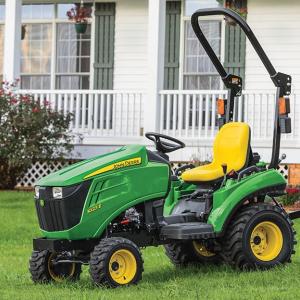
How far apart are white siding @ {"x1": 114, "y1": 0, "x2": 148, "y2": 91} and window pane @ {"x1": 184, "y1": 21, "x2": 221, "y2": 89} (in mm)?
937

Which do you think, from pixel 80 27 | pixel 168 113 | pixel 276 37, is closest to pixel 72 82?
pixel 80 27

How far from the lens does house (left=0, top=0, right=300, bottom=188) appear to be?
18672 millimetres

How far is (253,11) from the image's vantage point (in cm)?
1995

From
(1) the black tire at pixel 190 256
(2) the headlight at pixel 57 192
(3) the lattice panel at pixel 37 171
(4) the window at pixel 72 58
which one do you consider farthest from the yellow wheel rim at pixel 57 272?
(4) the window at pixel 72 58

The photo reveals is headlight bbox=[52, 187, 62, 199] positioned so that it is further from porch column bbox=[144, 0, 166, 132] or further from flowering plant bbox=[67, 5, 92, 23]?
flowering plant bbox=[67, 5, 92, 23]

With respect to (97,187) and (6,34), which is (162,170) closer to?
(97,187)

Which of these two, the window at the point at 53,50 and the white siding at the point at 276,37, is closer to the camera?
the white siding at the point at 276,37

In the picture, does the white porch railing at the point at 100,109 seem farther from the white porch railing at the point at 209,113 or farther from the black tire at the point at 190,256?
the black tire at the point at 190,256

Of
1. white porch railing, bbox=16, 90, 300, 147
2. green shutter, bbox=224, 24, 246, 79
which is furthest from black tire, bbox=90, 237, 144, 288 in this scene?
green shutter, bbox=224, 24, 246, 79

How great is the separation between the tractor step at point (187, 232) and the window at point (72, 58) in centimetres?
1285

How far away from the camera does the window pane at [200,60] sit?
66.5ft

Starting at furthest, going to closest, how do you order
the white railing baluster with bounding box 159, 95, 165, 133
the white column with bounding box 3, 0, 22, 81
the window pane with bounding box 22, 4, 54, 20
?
the window pane with bounding box 22, 4, 54, 20, the white column with bounding box 3, 0, 22, 81, the white railing baluster with bounding box 159, 95, 165, 133

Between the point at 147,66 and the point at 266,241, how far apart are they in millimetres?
11239

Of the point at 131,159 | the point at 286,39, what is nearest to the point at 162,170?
the point at 131,159
